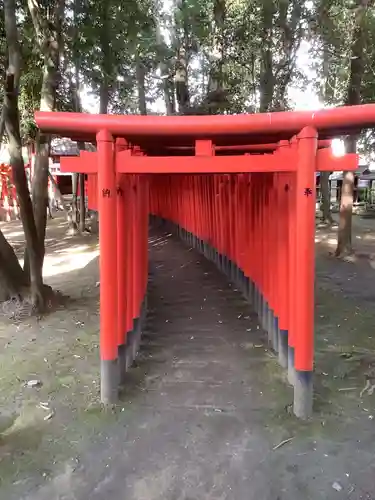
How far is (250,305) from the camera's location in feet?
22.9

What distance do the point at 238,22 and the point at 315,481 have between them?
12705 mm

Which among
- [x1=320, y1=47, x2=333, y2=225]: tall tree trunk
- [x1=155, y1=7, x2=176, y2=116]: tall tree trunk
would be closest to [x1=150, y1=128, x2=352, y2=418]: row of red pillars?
[x1=155, y1=7, x2=176, y2=116]: tall tree trunk

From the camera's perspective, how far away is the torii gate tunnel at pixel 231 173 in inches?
144

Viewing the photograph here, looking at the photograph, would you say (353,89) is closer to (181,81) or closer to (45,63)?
(181,81)

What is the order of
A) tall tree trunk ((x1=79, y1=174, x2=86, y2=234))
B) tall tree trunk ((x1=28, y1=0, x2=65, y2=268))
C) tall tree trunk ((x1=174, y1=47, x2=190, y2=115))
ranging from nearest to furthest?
1. tall tree trunk ((x1=28, y1=0, x2=65, y2=268))
2. tall tree trunk ((x1=174, y1=47, x2=190, y2=115))
3. tall tree trunk ((x1=79, y1=174, x2=86, y2=234))

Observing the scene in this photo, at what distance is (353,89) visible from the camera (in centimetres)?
998

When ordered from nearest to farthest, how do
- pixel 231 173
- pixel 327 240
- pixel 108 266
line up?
pixel 108 266, pixel 231 173, pixel 327 240

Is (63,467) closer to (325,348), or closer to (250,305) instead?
(325,348)

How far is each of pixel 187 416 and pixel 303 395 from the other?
95 centimetres

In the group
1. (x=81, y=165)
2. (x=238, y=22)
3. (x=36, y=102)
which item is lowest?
(x=81, y=165)

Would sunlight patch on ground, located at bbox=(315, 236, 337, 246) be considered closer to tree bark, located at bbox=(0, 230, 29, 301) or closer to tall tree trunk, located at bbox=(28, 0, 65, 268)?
tall tree trunk, located at bbox=(28, 0, 65, 268)

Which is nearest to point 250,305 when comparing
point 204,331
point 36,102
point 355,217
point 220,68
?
point 204,331

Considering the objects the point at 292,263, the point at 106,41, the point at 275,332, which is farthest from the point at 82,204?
the point at 292,263

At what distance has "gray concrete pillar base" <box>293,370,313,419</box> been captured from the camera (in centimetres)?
390
